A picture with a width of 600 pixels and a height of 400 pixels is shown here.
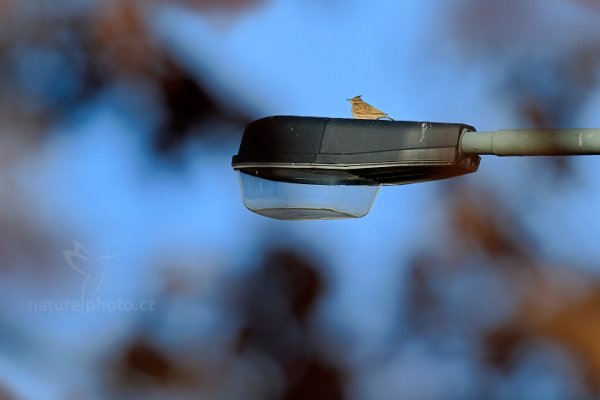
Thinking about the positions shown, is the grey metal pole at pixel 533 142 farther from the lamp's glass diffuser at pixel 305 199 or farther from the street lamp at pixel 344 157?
the lamp's glass diffuser at pixel 305 199

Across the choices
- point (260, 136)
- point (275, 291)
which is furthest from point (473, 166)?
point (275, 291)

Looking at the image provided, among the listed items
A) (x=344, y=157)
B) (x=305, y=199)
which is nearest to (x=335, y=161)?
(x=344, y=157)

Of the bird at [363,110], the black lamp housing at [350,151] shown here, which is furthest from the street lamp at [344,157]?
the bird at [363,110]

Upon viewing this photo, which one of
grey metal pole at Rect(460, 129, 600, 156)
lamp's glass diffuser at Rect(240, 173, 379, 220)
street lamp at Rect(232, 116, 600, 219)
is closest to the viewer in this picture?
grey metal pole at Rect(460, 129, 600, 156)

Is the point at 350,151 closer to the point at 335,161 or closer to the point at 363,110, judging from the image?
the point at 335,161

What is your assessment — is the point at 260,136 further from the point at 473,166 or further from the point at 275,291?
the point at 275,291

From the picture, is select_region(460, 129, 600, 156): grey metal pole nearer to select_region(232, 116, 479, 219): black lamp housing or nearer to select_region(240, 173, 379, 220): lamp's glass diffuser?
select_region(232, 116, 479, 219): black lamp housing

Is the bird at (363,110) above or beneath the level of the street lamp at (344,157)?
above

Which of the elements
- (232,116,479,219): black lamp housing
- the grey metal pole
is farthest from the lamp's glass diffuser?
the grey metal pole
